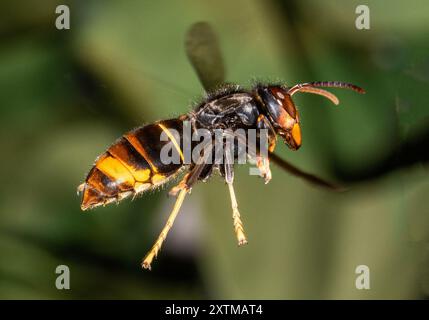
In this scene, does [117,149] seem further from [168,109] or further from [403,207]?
[403,207]

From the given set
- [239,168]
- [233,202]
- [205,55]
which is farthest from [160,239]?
[205,55]

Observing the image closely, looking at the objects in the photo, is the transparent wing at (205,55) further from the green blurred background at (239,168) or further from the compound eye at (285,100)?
the compound eye at (285,100)

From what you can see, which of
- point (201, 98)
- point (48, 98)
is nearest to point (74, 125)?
point (48, 98)

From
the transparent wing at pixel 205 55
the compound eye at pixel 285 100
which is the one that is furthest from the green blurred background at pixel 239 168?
the compound eye at pixel 285 100

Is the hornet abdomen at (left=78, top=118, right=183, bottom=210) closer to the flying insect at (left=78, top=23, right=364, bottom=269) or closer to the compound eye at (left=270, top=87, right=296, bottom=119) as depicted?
the flying insect at (left=78, top=23, right=364, bottom=269)

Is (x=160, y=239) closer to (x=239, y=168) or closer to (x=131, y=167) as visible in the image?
(x=131, y=167)
